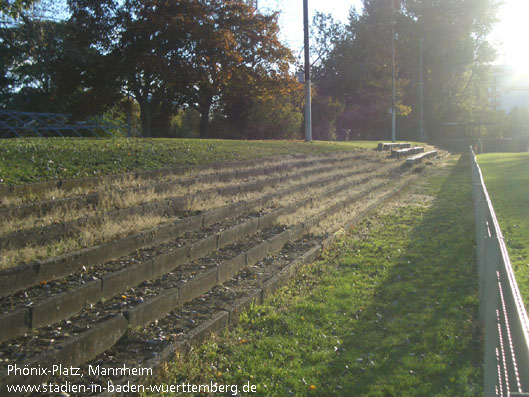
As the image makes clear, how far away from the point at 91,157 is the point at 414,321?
632 cm

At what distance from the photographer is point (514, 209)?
39.1 ft

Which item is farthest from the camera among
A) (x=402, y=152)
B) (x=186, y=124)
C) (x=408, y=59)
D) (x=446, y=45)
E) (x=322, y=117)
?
(x=408, y=59)

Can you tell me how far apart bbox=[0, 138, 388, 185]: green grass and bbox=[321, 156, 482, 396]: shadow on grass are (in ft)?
14.2

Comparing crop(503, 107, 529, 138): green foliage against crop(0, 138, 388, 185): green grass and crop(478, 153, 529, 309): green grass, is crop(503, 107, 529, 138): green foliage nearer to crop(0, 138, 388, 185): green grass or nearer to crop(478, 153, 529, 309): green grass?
crop(478, 153, 529, 309): green grass

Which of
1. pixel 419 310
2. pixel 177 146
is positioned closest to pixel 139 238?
pixel 419 310

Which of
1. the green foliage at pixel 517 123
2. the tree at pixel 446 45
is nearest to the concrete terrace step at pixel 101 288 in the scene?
the tree at pixel 446 45

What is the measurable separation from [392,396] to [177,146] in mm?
9301

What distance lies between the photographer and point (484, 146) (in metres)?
47.4

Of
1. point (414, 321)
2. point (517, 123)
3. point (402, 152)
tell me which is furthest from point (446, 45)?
point (414, 321)

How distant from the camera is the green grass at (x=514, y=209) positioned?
710 cm

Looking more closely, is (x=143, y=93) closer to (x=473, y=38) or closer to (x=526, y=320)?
(x=526, y=320)

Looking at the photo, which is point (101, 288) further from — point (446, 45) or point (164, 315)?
point (446, 45)

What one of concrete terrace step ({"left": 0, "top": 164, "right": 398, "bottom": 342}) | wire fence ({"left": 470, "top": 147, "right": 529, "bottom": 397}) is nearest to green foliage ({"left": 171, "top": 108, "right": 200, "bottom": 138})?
concrete terrace step ({"left": 0, "top": 164, "right": 398, "bottom": 342})

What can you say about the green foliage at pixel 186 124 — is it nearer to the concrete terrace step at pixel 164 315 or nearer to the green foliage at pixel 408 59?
the green foliage at pixel 408 59
